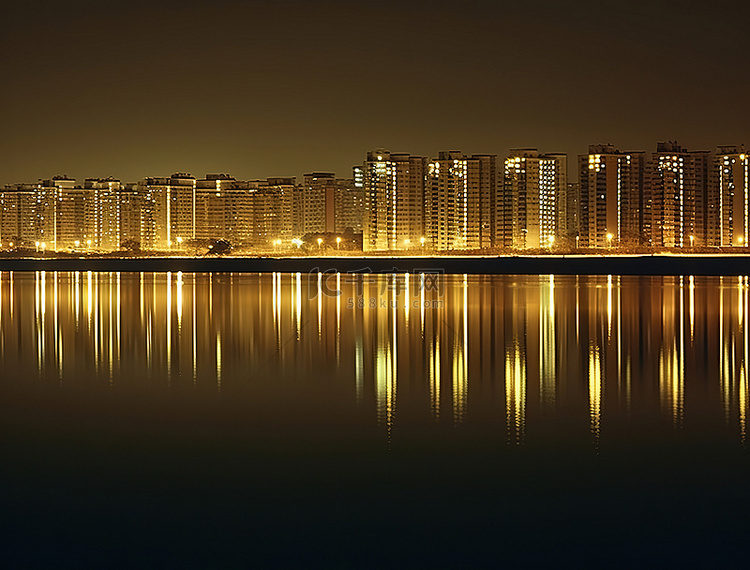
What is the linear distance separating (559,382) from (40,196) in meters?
173

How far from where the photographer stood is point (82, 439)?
7844 millimetres

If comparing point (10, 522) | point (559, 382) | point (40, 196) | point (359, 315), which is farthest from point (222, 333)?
point (40, 196)

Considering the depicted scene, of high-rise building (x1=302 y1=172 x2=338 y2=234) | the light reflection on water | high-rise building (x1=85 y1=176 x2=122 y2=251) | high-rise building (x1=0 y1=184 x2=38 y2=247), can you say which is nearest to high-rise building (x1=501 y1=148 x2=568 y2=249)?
high-rise building (x1=302 y1=172 x2=338 y2=234)

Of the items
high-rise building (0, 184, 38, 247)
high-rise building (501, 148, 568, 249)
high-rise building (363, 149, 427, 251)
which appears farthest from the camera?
high-rise building (0, 184, 38, 247)

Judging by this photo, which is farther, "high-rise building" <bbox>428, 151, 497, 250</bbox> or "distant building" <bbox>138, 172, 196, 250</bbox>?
"distant building" <bbox>138, 172, 196, 250</bbox>

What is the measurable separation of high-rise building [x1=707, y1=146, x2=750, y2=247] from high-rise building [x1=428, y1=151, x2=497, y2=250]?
92.3ft

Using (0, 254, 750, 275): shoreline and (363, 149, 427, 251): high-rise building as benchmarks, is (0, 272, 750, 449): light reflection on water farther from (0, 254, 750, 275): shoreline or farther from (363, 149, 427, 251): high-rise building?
(363, 149, 427, 251): high-rise building

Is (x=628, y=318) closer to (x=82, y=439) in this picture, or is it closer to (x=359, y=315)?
(x=359, y=315)

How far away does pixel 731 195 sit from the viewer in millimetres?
120375

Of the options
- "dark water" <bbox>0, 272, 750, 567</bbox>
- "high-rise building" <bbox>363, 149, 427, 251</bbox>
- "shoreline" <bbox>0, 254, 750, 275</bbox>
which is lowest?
"dark water" <bbox>0, 272, 750, 567</bbox>

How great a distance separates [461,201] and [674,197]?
2648cm

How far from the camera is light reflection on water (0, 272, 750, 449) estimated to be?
9281mm

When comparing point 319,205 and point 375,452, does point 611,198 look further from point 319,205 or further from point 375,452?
point 375,452

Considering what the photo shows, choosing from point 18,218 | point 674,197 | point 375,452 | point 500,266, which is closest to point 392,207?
point 674,197
